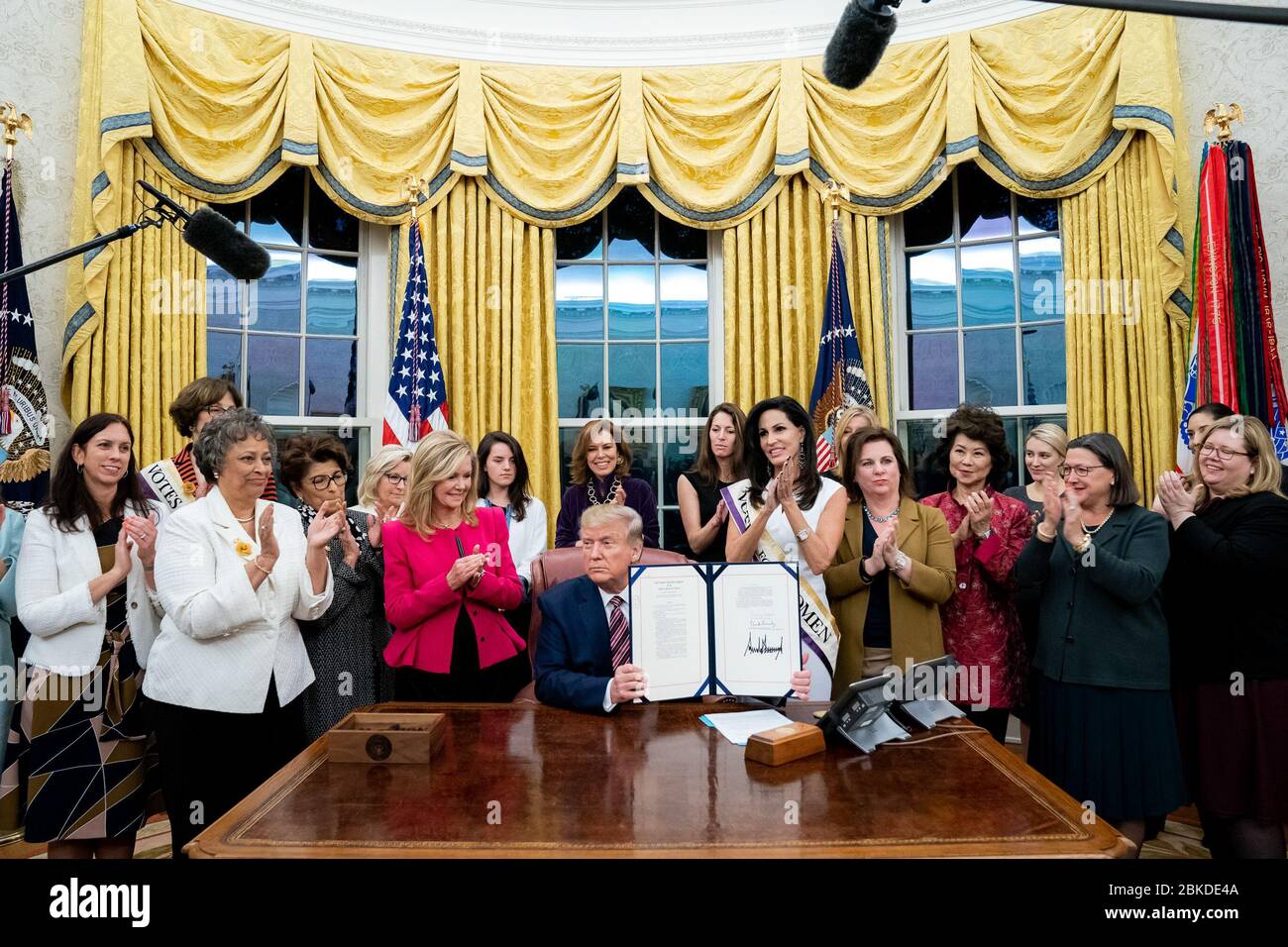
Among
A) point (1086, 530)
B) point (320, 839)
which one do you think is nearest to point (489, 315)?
point (1086, 530)

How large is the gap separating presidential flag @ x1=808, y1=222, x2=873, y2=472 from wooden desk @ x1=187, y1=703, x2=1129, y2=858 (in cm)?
297

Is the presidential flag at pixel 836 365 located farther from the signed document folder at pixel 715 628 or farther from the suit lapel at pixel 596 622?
A: the signed document folder at pixel 715 628

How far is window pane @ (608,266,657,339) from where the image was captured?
5.51 metres

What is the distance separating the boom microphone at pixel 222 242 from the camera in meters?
2.41

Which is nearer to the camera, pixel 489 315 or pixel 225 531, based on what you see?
pixel 225 531

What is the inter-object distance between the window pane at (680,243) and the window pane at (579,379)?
0.76 m

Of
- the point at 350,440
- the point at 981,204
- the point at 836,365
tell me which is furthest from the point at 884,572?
the point at 350,440

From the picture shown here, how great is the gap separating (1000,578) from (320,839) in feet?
7.45

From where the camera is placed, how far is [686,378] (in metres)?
5.50

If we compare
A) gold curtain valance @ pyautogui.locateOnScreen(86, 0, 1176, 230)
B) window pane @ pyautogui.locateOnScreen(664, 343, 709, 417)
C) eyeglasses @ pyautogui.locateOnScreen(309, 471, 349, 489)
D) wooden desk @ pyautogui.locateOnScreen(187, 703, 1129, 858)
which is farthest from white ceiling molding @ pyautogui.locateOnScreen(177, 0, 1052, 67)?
wooden desk @ pyautogui.locateOnScreen(187, 703, 1129, 858)

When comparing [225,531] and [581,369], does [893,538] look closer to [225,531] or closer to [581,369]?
[225,531]

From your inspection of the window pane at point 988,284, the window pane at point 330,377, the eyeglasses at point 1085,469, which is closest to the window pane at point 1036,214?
the window pane at point 988,284

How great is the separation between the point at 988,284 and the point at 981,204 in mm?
472

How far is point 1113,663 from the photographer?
102 inches
